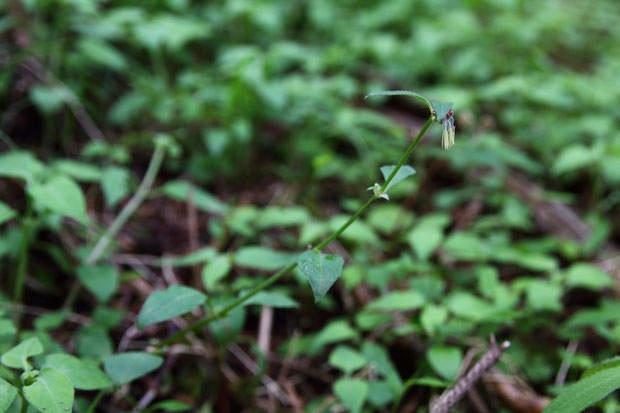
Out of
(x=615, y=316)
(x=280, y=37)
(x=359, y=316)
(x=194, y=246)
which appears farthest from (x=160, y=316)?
(x=280, y=37)

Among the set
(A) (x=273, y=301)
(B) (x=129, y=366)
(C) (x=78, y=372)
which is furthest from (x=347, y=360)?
(C) (x=78, y=372)

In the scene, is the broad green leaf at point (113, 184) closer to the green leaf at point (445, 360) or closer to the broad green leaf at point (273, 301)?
the broad green leaf at point (273, 301)

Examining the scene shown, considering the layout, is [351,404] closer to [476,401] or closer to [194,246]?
[476,401]

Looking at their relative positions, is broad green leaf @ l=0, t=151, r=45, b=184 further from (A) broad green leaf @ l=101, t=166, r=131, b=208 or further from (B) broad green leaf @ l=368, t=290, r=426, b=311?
(B) broad green leaf @ l=368, t=290, r=426, b=311

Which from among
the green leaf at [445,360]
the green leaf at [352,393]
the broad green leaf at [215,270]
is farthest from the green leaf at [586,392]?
the broad green leaf at [215,270]

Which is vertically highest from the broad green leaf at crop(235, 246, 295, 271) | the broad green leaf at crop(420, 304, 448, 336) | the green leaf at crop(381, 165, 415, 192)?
the green leaf at crop(381, 165, 415, 192)

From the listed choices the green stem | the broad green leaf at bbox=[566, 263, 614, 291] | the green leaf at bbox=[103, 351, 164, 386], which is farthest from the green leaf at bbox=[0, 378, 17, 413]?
the broad green leaf at bbox=[566, 263, 614, 291]

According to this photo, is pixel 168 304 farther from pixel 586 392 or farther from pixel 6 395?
pixel 586 392
